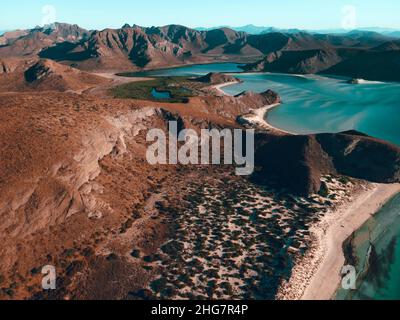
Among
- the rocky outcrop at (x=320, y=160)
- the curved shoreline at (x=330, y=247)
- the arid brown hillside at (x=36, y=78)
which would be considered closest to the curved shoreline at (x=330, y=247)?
the curved shoreline at (x=330, y=247)

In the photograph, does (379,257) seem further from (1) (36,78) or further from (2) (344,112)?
(1) (36,78)

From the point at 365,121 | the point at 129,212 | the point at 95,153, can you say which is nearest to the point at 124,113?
the point at 95,153

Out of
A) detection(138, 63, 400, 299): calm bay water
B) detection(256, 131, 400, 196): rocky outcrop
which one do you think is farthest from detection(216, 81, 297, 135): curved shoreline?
detection(256, 131, 400, 196): rocky outcrop

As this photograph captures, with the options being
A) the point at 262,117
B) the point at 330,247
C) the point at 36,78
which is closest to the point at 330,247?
the point at 330,247

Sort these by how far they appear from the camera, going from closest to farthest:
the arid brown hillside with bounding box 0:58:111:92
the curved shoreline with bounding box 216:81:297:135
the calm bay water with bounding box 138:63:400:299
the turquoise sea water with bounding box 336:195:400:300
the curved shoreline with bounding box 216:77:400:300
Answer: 1. the curved shoreline with bounding box 216:77:400:300
2. the turquoise sea water with bounding box 336:195:400:300
3. the calm bay water with bounding box 138:63:400:299
4. the curved shoreline with bounding box 216:81:297:135
5. the arid brown hillside with bounding box 0:58:111:92

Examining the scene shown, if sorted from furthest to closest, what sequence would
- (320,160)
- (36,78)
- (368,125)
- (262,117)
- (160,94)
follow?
(36,78) < (160,94) < (262,117) < (368,125) < (320,160)

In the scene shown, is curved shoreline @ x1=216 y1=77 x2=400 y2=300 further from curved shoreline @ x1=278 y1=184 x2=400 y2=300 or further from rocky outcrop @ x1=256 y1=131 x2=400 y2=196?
rocky outcrop @ x1=256 y1=131 x2=400 y2=196
